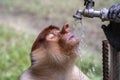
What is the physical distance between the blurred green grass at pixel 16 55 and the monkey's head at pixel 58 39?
2.03m

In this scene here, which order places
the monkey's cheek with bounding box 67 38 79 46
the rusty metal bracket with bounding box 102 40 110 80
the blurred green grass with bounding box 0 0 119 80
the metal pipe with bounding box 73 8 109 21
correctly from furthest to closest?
the blurred green grass with bounding box 0 0 119 80
the monkey's cheek with bounding box 67 38 79 46
the rusty metal bracket with bounding box 102 40 110 80
the metal pipe with bounding box 73 8 109 21

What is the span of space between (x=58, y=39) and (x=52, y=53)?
0.09 m

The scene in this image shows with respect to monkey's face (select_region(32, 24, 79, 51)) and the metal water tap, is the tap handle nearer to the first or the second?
the metal water tap

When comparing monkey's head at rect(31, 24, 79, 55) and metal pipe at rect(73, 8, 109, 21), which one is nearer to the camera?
metal pipe at rect(73, 8, 109, 21)

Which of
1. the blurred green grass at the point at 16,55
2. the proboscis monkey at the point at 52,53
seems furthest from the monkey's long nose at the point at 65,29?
the blurred green grass at the point at 16,55

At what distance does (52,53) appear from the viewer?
260 centimetres

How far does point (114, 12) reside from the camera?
2.08 meters

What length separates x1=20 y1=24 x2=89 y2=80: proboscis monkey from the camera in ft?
8.26

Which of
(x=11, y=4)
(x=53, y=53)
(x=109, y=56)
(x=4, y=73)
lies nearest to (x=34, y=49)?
(x=53, y=53)

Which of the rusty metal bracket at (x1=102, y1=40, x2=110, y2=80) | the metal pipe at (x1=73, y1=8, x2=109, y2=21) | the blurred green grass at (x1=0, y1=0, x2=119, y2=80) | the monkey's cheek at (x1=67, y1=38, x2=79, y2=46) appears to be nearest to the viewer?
the metal pipe at (x1=73, y1=8, x2=109, y2=21)

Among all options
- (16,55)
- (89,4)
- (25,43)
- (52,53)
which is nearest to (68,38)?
(52,53)

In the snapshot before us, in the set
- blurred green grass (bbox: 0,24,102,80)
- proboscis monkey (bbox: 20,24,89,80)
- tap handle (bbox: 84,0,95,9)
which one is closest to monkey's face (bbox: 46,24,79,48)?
proboscis monkey (bbox: 20,24,89,80)

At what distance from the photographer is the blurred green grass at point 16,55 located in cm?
507

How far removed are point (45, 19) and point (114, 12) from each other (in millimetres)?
4757
